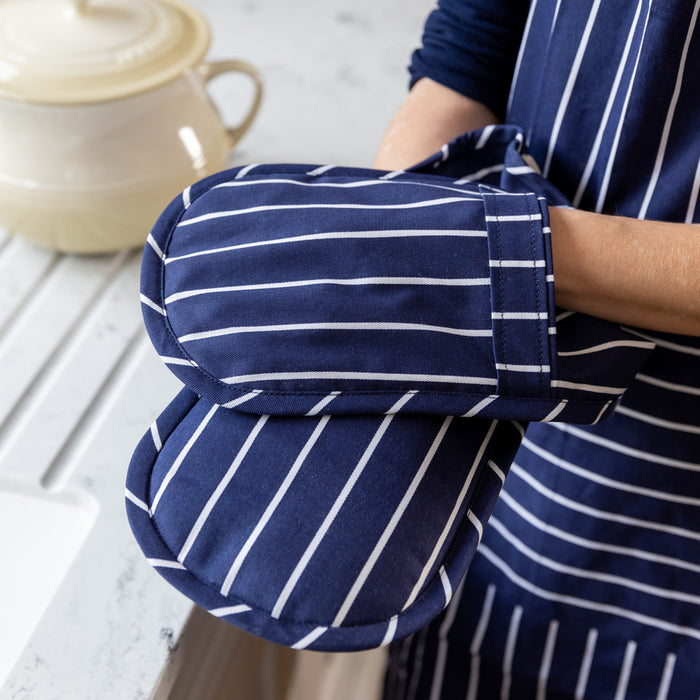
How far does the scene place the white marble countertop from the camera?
0.36m

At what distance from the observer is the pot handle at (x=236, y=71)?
51 centimetres

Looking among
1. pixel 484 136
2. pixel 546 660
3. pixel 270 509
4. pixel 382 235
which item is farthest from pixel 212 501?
pixel 546 660

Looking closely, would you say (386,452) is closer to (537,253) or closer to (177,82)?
(537,253)

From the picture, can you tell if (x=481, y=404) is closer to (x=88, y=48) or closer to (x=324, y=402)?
(x=324, y=402)

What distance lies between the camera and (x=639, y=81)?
336 mm

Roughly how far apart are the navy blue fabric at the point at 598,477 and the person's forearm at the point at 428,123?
0.6 inches

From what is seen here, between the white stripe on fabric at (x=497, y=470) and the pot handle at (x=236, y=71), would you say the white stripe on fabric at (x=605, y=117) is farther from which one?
the pot handle at (x=236, y=71)

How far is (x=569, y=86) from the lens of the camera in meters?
0.38

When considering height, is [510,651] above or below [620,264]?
below

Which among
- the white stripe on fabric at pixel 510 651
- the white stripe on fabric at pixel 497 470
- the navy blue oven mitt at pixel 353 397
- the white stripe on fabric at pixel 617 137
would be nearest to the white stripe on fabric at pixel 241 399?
the navy blue oven mitt at pixel 353 397

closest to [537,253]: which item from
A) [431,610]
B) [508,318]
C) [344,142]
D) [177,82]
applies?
[508,318]

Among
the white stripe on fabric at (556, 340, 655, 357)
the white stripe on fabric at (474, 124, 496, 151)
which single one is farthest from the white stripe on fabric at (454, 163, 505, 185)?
the white stripe on fabric at (556, 340, 655, 357)

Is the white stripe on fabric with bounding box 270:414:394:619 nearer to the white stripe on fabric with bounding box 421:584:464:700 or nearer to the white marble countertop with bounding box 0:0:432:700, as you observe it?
the white marble countertop with bounding box 0:0:432:700

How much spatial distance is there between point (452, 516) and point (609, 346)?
0.10 m
